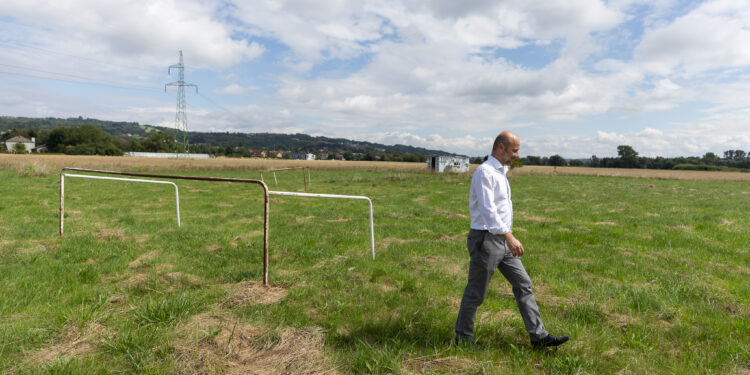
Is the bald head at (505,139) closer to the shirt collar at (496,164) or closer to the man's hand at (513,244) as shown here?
the shirt collar at (496,164)

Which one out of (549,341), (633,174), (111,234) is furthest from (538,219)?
(633,174)

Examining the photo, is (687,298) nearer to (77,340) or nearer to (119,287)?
(77,340)

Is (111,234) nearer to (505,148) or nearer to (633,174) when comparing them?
(505,148)

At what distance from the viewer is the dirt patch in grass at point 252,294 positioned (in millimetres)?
4453

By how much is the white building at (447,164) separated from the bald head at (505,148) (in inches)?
1687

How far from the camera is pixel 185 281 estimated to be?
5309mm

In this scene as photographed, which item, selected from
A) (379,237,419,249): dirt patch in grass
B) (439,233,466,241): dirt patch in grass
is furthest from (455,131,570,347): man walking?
(439,233,466,241): dirt patch in grass

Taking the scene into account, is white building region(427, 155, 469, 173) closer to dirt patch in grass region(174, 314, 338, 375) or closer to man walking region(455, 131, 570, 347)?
man walking region(455, 131, 570, 347)

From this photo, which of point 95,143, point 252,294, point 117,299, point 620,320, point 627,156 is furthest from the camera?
point 627,156

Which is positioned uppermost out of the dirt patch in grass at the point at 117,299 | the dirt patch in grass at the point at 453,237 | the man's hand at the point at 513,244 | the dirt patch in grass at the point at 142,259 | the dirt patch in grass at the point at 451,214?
the man's hand at the point at 513,244

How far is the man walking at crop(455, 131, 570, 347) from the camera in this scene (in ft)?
10.5

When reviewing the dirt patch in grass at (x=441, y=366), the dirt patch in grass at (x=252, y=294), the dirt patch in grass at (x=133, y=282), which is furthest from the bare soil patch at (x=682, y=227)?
the dirt patch in grass at (x=133, y=282)

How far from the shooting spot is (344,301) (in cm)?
469

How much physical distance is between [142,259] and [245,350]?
4.36 m
